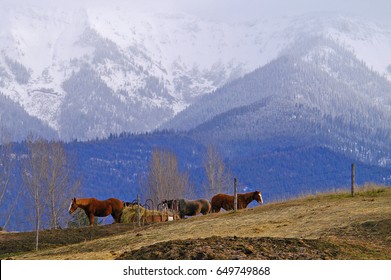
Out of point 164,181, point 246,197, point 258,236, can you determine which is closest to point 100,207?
point 246,197

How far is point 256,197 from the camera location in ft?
193

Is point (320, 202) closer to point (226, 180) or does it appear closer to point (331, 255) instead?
point (331, 255)

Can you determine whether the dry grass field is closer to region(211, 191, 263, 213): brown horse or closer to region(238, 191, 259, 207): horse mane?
region(211, 191, 263, 213): brown horse

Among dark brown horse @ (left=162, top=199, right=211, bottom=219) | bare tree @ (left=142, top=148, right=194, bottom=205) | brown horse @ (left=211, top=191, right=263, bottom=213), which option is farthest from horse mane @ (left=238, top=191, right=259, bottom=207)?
bare tree @ (left=142, top=148, right=194, bottom=205)

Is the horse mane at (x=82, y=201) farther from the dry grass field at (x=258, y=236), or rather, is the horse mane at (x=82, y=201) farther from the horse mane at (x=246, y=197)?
the horse mane at (x=246, y=197)

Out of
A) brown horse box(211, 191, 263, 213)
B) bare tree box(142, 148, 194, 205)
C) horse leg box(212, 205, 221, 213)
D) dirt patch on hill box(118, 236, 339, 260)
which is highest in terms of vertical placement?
bare tree box(142, 148, 194, 205)

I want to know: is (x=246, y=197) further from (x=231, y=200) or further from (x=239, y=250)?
(x=239, y=250)

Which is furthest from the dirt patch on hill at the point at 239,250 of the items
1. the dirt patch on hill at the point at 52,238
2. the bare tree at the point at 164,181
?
the bare tree at the point at 164,181

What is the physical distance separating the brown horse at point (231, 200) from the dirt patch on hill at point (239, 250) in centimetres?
3226

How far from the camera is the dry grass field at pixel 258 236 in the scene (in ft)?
81.6

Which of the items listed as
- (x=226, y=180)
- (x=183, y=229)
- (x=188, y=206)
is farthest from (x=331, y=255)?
(x=226, y=180)

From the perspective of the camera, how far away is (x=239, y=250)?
80.4 feet

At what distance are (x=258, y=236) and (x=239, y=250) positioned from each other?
8624 mm

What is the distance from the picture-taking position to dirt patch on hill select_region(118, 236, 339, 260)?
936 inches
